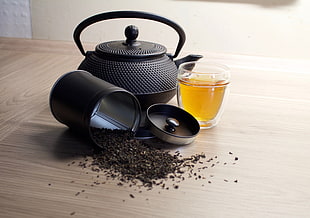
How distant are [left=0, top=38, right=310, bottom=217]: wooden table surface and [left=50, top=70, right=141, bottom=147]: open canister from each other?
7cm

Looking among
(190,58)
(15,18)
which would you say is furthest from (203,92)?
(15,18)

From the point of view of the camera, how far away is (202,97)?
2.65 ft

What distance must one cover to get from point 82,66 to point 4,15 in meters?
1.19

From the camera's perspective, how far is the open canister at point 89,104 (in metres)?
0.66

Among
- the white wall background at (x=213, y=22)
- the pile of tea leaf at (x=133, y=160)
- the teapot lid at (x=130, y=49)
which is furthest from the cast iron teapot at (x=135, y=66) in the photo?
the white wall background at (x=213, y=22)

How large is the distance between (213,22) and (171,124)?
1113 mm

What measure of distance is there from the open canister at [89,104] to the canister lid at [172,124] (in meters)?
0.04

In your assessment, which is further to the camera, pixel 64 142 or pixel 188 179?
pixel 64 142

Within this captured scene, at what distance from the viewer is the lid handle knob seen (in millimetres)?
758

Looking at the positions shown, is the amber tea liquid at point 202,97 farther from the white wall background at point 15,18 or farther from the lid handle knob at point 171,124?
the white wall background at point 15,18

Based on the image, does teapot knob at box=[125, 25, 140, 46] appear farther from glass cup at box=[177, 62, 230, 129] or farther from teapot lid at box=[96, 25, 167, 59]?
glass cup at box=[177, 62, 230, 129]

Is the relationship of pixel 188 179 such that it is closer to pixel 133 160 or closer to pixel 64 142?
pixel 133 160

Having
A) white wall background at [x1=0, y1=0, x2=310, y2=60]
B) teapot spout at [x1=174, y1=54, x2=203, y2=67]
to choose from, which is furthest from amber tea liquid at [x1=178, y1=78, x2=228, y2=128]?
white wall background at [x1=0, y1=0, x2=310, y2=60]

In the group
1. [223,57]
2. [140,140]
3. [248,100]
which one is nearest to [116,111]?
[140,140]
